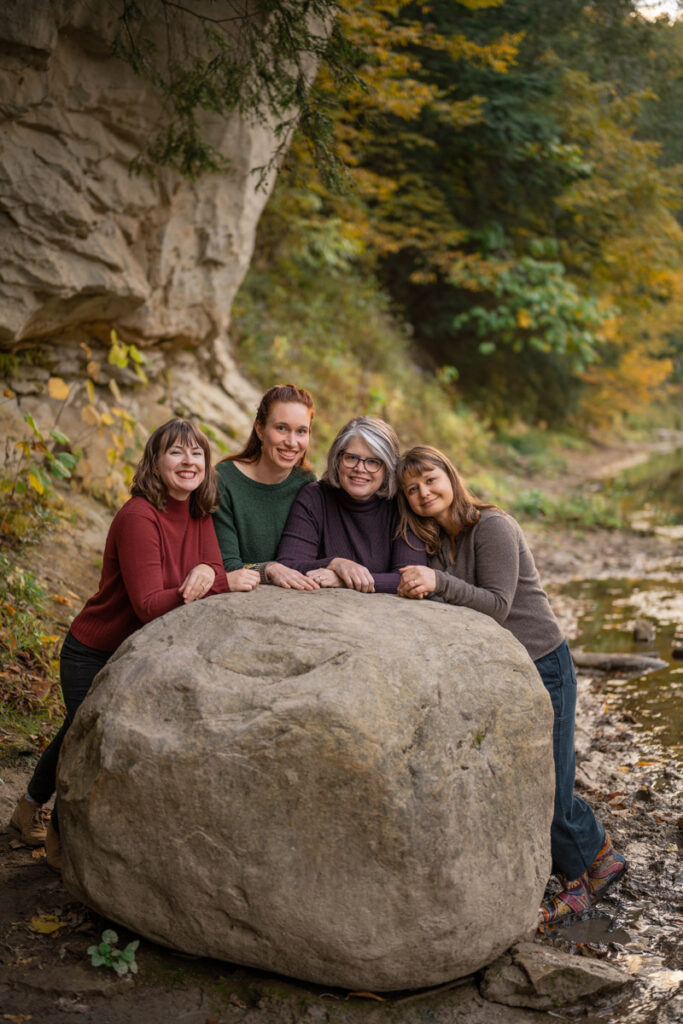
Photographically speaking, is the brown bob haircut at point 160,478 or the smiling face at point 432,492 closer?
the brown bob haircut at point 160,478

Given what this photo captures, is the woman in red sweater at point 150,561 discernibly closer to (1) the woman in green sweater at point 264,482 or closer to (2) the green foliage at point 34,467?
(1) the woman in green sweater at point 264,482

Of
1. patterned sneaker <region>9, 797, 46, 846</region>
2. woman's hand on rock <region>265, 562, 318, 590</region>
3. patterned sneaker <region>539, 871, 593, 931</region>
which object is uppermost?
woman's hand on rock <region>265, 562, 318, 590</region>

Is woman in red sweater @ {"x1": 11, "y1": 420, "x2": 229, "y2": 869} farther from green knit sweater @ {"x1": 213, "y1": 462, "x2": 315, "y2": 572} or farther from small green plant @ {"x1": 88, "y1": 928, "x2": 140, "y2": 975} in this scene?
small green plant @ {"x1": 88, "y1": 928, "x2": 140, "y2": 975}

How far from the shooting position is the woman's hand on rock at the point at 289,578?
364cm

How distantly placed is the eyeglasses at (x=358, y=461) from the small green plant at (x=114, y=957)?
2.06 meters

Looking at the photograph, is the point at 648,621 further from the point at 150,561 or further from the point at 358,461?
the point at 150,561

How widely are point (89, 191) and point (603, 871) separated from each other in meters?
6.13

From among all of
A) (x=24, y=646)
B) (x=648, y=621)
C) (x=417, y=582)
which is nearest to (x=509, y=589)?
(x=417, y=582)

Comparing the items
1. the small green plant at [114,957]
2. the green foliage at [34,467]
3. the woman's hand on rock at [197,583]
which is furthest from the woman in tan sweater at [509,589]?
the green foliage at [34,467]

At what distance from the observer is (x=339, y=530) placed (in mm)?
3982

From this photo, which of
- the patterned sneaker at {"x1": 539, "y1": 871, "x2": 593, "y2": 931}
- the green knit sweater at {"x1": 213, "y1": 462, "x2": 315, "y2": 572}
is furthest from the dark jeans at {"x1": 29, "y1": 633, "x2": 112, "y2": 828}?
the patterned sneaker at {"x1": 539, "y1": 871, "x2": 593, "y2": 931}

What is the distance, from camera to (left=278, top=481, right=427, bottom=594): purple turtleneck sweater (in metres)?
3.94

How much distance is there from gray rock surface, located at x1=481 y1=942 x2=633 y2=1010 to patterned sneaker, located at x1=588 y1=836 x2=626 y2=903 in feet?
2.30

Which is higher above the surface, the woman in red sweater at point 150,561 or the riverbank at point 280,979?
the woman in red sweater at point 150,561
